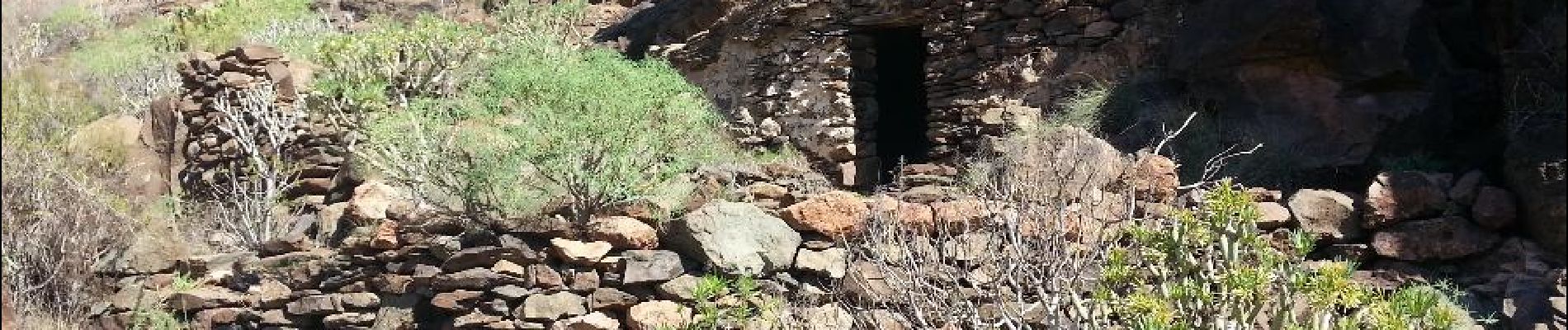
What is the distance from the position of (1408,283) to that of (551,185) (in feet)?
13.4

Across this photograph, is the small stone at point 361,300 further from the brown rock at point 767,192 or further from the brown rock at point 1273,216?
the brown rock at point 1273,216

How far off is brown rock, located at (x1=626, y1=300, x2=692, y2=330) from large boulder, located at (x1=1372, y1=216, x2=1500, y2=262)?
3245mm

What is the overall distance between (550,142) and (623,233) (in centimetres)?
94

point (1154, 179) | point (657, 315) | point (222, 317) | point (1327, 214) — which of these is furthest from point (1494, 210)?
point (222, 317)

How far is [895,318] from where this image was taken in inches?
197

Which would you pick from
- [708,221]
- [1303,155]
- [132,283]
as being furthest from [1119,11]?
[132,283]

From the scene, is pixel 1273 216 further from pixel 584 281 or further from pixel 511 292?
pixel 511 292

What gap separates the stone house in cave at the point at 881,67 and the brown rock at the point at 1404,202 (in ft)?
8.81

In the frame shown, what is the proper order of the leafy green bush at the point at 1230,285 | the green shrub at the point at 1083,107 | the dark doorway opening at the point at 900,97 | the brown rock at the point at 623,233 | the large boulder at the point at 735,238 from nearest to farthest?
the leafy green bush at the point at 1230,285 → the large boulder at the point at 735,238 → the brown rock at the point at 623,233 → the green shrub at the point at 1083,107 → the dark doorway opening at the point at 900,97

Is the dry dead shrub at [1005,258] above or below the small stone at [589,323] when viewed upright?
above

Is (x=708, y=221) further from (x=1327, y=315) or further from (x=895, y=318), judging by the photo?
(x=1327, y=315)

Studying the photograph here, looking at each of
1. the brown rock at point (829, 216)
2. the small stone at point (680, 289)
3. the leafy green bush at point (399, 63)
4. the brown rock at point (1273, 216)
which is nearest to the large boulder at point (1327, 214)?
the brown rock at point (1273, 216)

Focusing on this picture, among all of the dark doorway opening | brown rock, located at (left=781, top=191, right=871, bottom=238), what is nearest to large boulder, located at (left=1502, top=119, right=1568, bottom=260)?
brown rock, located at (left=781, top=191, right=871, bottom=238)

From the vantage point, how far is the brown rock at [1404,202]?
5.76 metres
